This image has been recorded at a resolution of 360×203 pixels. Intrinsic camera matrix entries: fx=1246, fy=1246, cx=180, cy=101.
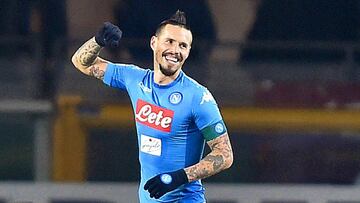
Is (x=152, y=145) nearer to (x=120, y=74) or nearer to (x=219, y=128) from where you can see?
(x=219, y=128)

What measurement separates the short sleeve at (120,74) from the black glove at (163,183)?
64cm

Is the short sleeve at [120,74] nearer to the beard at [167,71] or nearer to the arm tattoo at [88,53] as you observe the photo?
the arm tattoo at [88,53]

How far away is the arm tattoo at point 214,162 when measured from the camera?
209 inches

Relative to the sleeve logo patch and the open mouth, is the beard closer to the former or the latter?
the open mouth

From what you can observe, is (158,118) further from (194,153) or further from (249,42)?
(249,42)

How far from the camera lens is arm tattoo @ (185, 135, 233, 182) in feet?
17.4

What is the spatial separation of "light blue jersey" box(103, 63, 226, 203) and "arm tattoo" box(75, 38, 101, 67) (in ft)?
1.01

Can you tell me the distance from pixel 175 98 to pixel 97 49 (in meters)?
0.50

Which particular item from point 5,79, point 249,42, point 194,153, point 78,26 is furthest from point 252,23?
point 194,153

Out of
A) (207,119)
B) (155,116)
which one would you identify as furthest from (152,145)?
(207,119)

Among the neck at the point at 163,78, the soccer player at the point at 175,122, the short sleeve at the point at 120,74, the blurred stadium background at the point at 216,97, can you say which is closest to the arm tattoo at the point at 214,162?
the soccer player at the point at 175,122

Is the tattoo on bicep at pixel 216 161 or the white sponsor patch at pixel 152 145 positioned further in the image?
the white sponsor patch at pixel 152 145

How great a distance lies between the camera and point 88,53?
572 cm

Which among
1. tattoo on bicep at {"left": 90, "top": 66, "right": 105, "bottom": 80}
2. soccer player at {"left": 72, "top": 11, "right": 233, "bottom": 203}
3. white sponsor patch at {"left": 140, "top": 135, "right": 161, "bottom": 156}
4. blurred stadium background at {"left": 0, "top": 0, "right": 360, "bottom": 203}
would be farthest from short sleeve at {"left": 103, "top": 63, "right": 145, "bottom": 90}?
blurred stadium background at {"left": 0, "top": 0, "right": 360, "bottom": 203}
